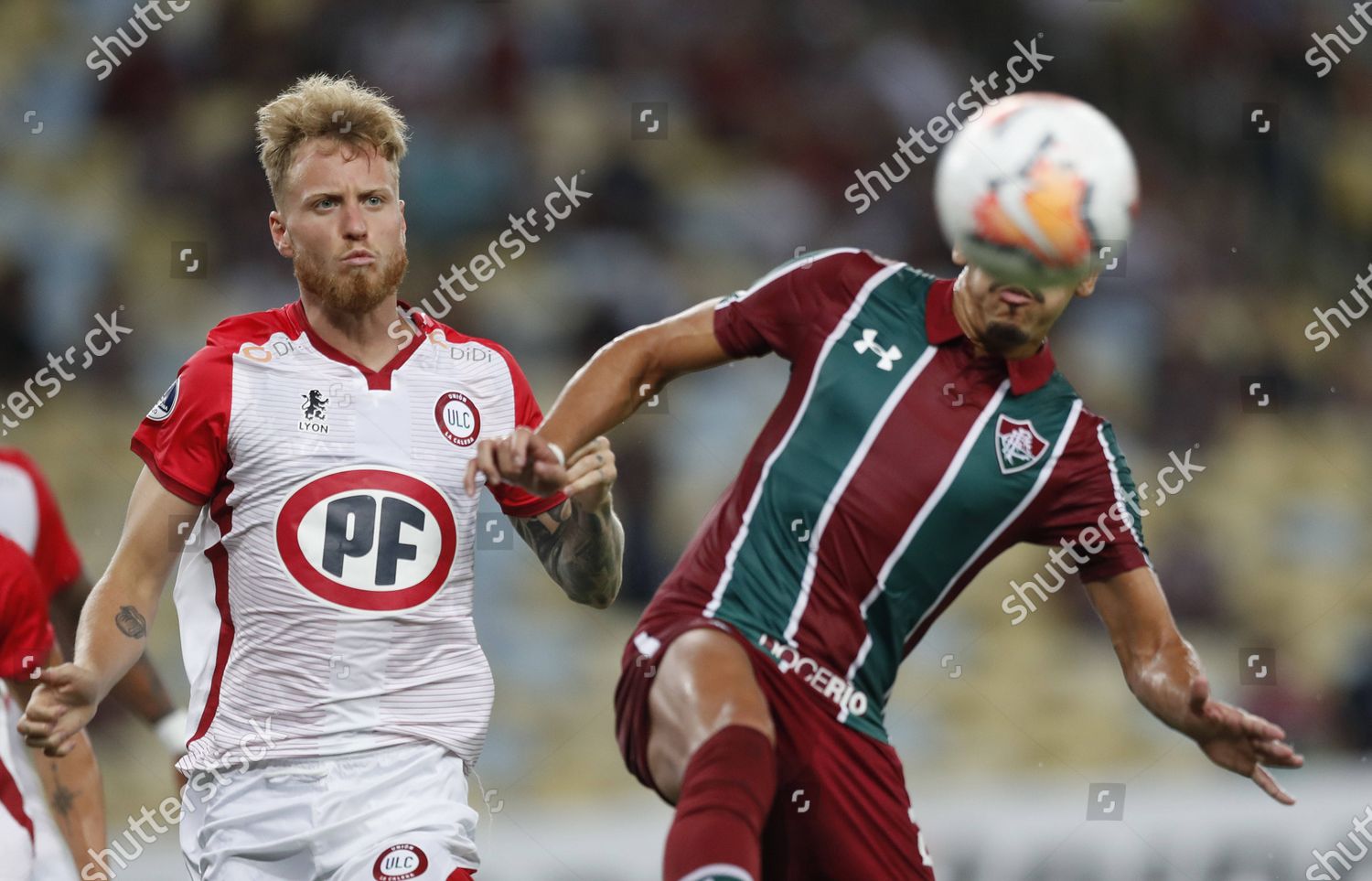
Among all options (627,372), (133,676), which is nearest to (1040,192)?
(627,372)

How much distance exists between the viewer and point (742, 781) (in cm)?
362

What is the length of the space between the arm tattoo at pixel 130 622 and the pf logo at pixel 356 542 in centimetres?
37

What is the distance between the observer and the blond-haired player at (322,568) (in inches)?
165

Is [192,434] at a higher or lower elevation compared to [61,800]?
higher

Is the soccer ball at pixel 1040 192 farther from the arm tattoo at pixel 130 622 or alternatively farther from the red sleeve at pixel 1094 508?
the arm tattoo at pixel 130 622

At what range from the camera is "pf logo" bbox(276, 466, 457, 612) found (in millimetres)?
4238

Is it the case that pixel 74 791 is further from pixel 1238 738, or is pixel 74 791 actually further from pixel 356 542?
pixel 1238 738

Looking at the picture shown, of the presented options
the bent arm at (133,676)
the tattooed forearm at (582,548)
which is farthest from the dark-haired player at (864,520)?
the bent arm at (133,676)

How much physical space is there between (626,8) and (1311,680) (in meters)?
5.81

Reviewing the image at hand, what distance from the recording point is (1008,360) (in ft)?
14.1

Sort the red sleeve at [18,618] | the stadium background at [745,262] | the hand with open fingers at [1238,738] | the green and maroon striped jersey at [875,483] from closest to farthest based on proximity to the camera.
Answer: the hand with open fingers at [1238,738], the green and maroon striped jersey at [875,483], the red sleeve at [18,618], the stadium background at [745,262]

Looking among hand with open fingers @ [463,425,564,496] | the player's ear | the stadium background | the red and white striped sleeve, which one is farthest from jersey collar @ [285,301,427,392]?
the stadium background

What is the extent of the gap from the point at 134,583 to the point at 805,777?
1687mm

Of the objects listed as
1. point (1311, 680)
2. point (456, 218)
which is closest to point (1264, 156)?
point (1311, 680)
